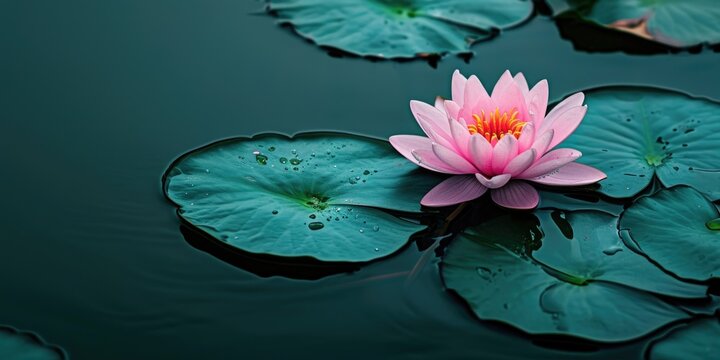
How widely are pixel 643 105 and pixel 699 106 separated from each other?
0.16 metres

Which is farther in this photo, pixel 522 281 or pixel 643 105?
pixel 643 105

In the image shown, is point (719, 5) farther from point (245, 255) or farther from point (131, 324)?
point (131, 324)

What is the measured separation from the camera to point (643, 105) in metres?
2.60

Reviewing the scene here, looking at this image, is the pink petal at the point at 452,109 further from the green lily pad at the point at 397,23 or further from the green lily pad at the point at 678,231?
the green lily pad at the point at 397,23

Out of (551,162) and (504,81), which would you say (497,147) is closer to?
(551,162)

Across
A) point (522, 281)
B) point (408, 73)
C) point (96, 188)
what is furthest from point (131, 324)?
point (408, 73)

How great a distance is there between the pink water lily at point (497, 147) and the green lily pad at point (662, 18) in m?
0.95

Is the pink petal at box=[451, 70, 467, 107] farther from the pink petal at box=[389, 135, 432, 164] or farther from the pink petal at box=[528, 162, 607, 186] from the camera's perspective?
the pink petal at box=[528, 162, 607, 186]

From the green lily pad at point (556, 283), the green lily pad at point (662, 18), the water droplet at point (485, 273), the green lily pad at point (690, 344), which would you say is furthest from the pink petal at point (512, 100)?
the green lily pad at point (662, 18)

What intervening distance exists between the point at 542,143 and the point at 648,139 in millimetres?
467

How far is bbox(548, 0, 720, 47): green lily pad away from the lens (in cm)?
306

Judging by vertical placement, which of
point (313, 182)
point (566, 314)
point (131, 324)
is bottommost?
point (131, 324)

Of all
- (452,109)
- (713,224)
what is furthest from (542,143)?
(713,224)

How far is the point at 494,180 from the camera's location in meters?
2.20
